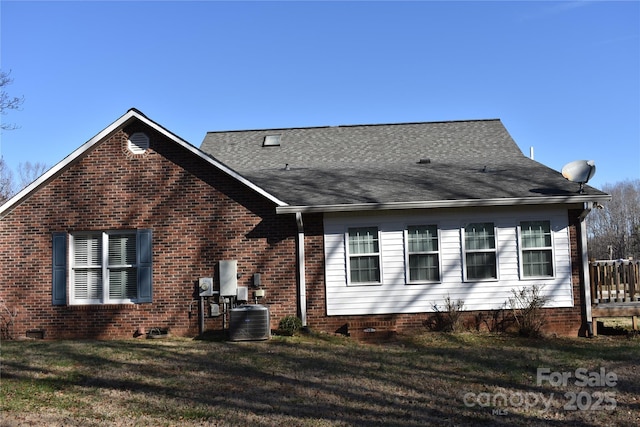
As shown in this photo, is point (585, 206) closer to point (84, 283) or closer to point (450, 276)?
point (450, 276)

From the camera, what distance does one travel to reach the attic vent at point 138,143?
44.7 feet

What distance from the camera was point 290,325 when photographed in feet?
42.3

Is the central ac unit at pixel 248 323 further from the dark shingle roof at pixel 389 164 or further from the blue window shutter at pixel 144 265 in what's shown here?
the dark shingle roof at pixel 389 164

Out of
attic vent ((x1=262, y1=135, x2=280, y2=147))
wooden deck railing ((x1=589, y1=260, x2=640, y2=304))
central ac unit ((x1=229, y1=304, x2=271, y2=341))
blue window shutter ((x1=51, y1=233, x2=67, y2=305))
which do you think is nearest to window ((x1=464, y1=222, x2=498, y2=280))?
wooden deck railing ((x1=589, y1=260, x2=640, y2=304))

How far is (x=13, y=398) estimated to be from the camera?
8273mm

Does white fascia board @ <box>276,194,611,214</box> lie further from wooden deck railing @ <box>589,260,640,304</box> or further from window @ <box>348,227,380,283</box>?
wooden deck railing @ <box>589,260,640,304</box>

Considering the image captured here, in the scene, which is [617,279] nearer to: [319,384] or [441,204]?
[441,204]

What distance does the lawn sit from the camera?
7.48 m

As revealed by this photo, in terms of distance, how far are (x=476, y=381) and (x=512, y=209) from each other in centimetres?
536

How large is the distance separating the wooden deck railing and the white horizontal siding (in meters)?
0.67

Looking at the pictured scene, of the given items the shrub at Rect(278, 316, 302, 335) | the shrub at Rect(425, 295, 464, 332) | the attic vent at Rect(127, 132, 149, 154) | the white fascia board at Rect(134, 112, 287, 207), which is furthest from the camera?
the attic vent at Rect(127, 132, 149, 154)

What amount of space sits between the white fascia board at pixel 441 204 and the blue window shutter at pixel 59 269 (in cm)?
480

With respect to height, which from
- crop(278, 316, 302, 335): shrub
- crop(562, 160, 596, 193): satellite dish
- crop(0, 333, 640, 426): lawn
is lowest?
crop(0, 333, 640, 426): lawn

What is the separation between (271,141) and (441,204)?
8132 millimetres
